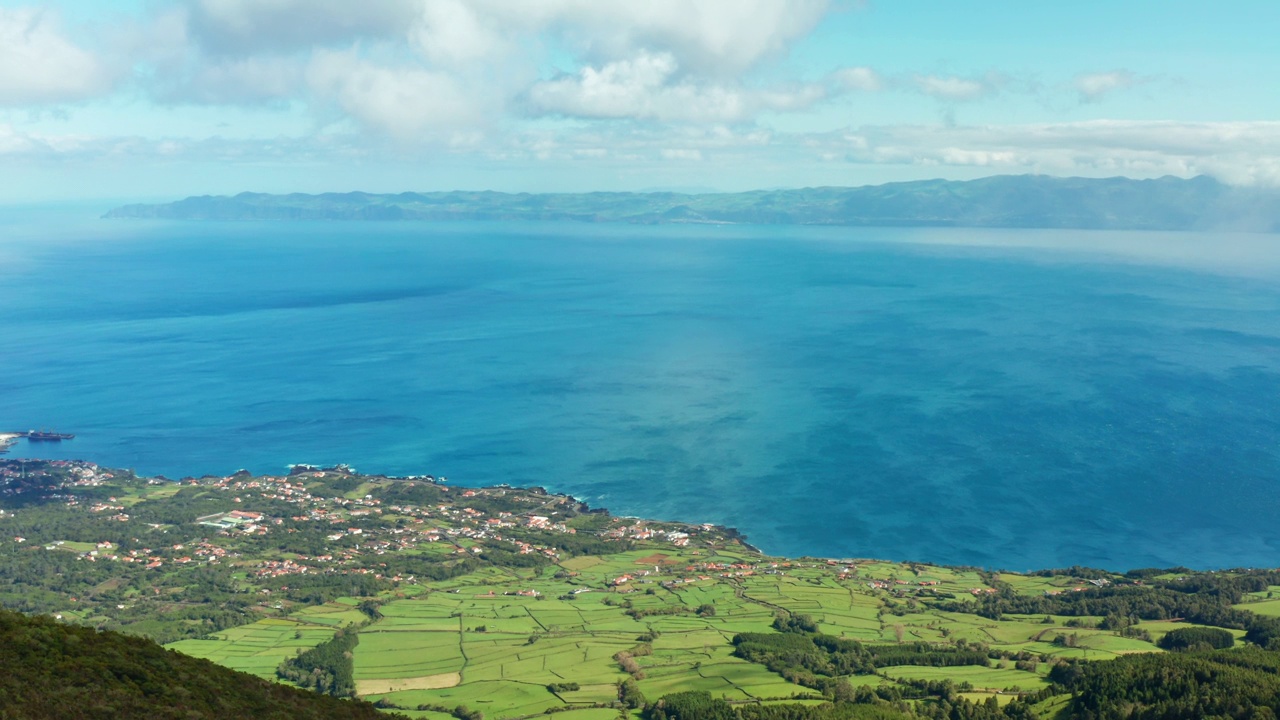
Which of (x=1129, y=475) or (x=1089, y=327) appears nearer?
(x=1129, y=475)

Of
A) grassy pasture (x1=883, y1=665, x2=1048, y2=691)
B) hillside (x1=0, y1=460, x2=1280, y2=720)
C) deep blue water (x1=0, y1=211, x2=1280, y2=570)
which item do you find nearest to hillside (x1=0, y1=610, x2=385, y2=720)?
hillside (x1=0, y1=460, x2=1280, y2=720)

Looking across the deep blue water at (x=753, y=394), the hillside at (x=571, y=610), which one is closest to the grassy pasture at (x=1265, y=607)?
the hillside at (x=571, y=610)

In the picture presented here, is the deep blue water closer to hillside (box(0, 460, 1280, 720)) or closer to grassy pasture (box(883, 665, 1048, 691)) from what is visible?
hillside (box(0, 460, 1280, 720))

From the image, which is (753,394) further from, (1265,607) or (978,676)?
(978,676)

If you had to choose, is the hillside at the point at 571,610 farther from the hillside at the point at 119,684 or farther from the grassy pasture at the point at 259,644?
the hillside at the point at 119,684

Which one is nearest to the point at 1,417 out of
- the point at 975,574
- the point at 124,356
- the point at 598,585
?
the point at 124,356

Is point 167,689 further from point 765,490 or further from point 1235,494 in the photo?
point 1235,494
